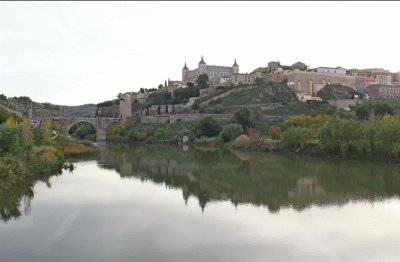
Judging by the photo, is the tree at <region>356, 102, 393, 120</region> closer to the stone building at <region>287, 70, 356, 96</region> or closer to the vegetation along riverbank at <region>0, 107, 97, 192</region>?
the stone building at <region>287, 70, 356, 96</region>

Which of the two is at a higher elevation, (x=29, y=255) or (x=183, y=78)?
(x=183, y=78)

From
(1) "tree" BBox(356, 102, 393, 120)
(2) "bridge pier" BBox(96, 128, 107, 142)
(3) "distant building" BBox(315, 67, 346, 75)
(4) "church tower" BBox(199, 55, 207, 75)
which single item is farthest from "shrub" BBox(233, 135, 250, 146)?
(4) "church tower" BBox(199, 55, 207, 75)

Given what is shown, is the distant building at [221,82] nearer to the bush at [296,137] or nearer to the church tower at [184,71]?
the church tower at [184,71]

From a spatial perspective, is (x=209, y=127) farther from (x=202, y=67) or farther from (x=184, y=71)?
(x=184, y=71)

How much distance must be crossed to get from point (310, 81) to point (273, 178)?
5575cm

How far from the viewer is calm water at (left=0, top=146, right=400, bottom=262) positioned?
12.0 meters

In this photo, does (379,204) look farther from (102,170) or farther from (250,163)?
(102,170)

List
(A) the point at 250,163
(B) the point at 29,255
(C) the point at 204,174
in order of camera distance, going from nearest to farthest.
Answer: (B) the point at 29,255 < (C) the point at 204,174 < (A) the point at 250,163

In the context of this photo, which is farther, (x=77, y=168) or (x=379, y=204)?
(x=77, y=168)

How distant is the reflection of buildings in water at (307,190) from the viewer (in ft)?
67.7

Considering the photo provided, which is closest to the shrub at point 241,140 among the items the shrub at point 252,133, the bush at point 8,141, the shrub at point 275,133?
the shrub at point 252,133

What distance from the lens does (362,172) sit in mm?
27984

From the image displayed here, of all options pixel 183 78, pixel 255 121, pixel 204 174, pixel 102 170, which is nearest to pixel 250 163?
pixel 204 174

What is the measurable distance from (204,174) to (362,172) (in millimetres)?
10192
